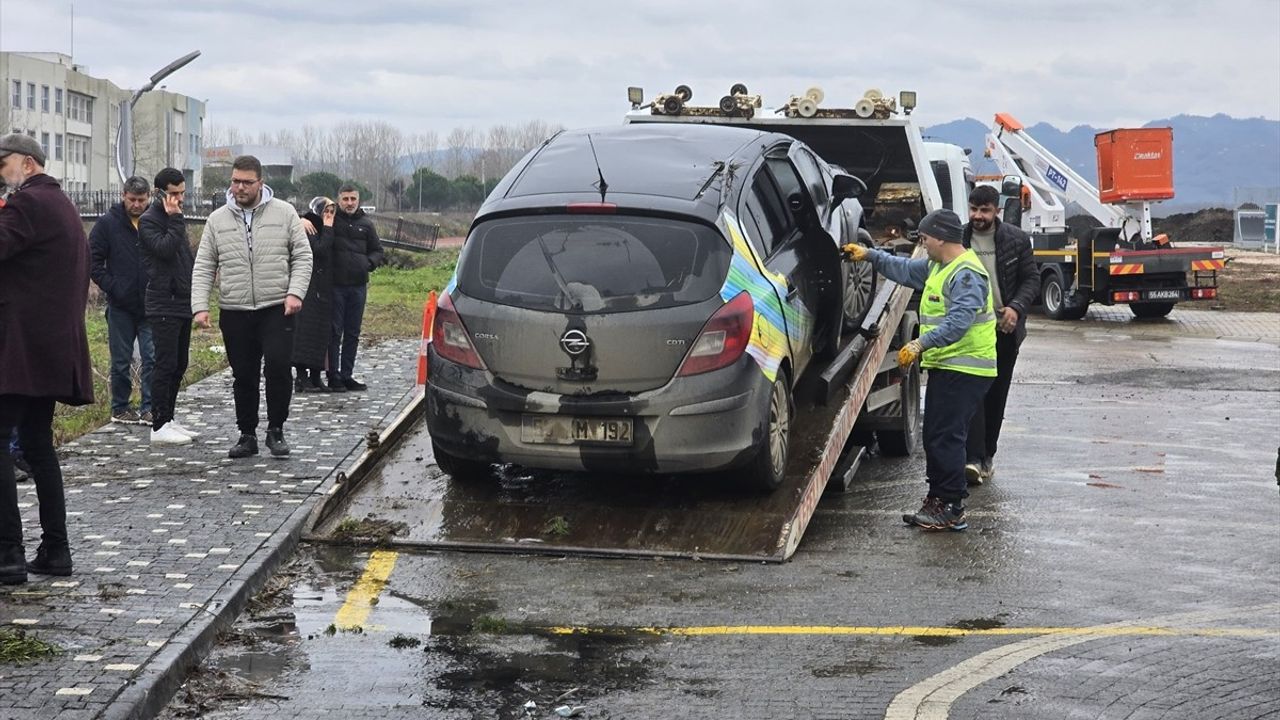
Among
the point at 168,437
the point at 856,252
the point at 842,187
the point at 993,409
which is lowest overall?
the point at 168,437

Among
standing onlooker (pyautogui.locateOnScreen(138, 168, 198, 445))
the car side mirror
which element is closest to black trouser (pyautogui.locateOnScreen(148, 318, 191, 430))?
standing onlooker (pyautogui.locateOnScreen(138, 168, 198, 445))

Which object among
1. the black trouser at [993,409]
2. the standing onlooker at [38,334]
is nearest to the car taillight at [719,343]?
the black trouser at [993,409]

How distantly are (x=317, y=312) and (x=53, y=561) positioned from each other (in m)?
6.71

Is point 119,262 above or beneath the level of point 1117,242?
beneath

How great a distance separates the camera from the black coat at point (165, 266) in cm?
1079

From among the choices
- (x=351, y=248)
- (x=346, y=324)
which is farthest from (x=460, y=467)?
(x=351, y=248)

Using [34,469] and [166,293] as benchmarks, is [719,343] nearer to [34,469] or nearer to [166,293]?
[34,469]

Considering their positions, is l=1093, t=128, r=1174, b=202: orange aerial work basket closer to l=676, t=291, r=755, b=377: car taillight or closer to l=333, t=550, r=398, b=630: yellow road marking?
l=676, t=291, r=755, b=377: car taillight

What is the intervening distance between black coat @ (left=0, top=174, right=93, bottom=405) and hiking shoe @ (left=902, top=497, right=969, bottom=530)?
4485 mm

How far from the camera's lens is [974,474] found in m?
10.4

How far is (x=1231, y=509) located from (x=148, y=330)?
764cm

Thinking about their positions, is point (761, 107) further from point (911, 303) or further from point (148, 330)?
point (148, 330)

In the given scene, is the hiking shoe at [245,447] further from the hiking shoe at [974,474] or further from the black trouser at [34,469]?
the hiking shoe at [974,474]

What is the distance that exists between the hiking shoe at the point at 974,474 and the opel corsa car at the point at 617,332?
1.95 metres
